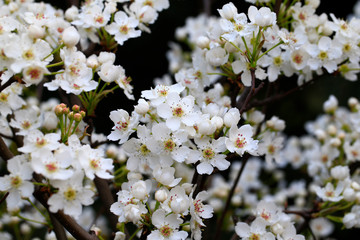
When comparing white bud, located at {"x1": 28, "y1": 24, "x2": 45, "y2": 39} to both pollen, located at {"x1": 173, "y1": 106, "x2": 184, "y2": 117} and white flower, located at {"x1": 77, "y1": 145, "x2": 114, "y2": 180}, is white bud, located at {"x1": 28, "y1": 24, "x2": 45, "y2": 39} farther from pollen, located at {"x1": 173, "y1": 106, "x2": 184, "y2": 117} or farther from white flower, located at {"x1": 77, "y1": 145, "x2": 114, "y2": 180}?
pollen, located at {"x1": 173, "y1": 106, "x2": 184, "y2": 117}

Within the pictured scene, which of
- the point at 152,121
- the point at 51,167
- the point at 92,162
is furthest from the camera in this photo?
the point at 152,121

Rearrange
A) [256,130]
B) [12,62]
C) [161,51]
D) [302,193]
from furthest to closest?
1. [161,51]
2. [302,193]
3. [256,130]
4. [12,62]

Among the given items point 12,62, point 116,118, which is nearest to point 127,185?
point 116,118

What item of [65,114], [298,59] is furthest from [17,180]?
[298,59]

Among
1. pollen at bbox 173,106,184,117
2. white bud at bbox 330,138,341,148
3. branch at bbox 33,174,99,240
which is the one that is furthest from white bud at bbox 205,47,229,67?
white bud at bbox 330,138,341,148

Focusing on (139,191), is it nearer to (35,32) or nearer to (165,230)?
(165,230)

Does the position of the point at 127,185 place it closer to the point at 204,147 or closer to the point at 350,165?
the point at 204,147


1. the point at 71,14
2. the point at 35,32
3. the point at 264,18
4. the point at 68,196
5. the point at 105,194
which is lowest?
the point at 105,194

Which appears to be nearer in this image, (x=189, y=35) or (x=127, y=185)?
(x=127, y=185)
